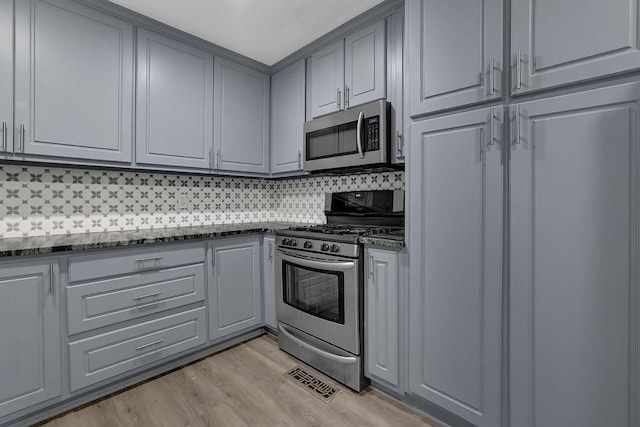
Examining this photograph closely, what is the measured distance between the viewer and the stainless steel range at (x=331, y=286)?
183 centimetres

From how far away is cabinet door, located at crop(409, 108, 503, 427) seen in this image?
4.30ft

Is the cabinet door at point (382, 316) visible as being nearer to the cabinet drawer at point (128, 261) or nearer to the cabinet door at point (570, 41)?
the cabinet door at point (570, 41)

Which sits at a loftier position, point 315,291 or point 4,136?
point 4,136

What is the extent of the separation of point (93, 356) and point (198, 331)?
0.62 metres

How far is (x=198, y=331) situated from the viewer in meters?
2.18

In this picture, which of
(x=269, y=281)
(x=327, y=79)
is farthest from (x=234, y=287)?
(x=327, y=79)

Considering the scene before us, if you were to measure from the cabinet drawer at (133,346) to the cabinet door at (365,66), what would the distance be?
1937 millimetres

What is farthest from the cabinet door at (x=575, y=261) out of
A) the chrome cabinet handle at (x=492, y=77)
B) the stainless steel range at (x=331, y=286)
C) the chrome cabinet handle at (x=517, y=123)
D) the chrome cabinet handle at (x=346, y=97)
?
the chrome cabinet handle at (x=346, y=97)

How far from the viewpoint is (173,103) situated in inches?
Result: 91.0

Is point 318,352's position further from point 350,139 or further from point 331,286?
point 350,139

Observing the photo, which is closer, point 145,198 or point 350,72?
point 350,72

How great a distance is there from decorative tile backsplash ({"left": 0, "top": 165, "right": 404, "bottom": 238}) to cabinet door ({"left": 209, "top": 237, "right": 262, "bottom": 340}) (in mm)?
622

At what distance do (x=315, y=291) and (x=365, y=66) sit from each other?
1.61m

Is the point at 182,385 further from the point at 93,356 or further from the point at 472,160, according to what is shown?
the point at 472,160
